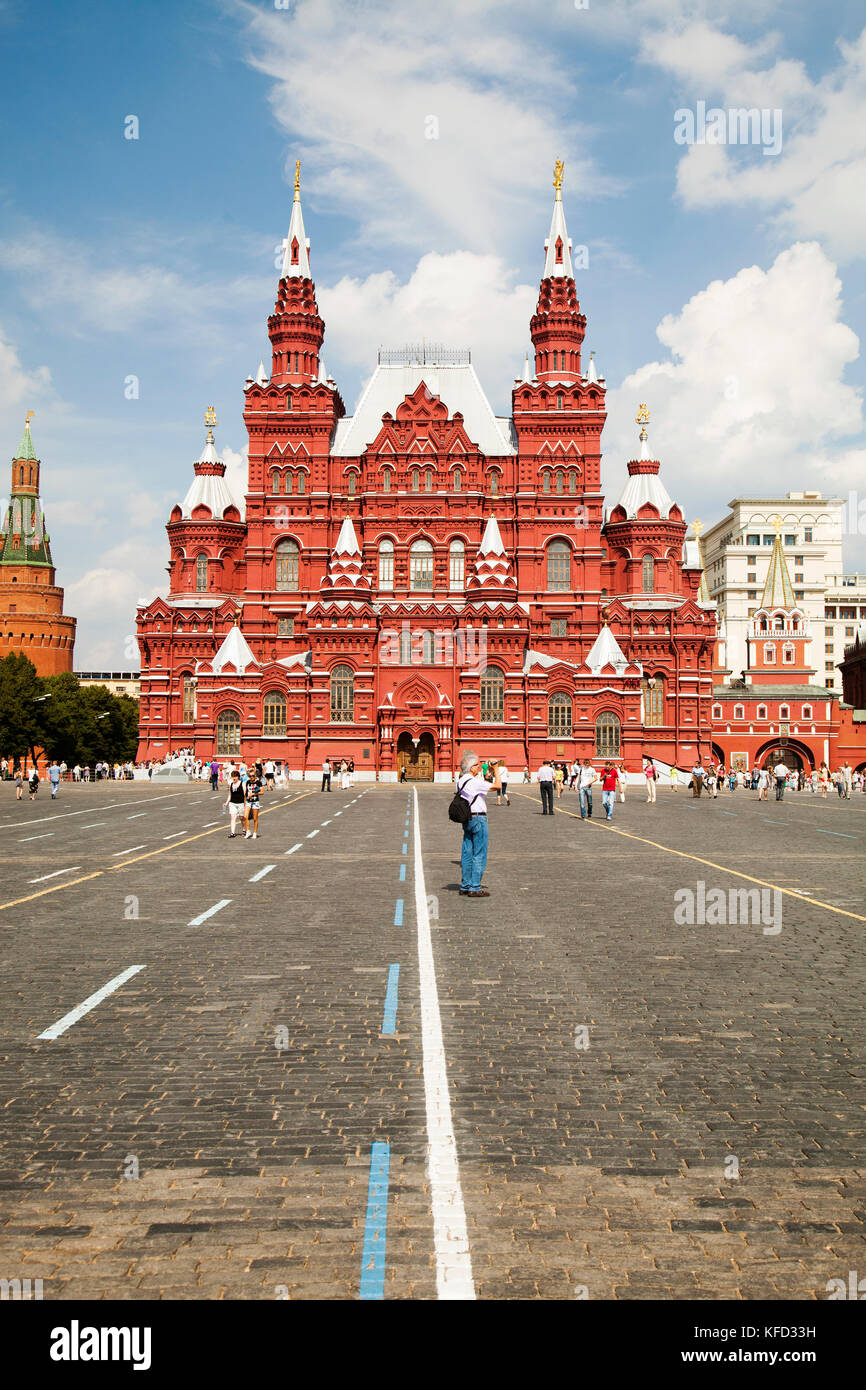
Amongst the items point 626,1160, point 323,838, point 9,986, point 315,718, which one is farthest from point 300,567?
point 626,1160

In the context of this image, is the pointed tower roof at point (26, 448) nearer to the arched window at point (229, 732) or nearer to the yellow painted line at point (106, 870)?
the arched window at point (229, 732)

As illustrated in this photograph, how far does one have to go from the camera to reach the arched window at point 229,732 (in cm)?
6781

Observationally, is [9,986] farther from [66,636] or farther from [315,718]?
[66,636]

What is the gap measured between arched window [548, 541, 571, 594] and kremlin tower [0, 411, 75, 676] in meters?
88.1

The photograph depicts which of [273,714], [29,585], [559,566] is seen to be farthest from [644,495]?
[29,585]

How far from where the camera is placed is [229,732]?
68.1 meters

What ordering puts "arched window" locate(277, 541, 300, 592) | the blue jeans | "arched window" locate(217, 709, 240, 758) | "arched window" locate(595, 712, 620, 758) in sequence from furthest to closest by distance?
"arched window" locate(277, 541, 300, 592)
"arched window" locate(217, 709, 240, 758)
"arched window" locate(595, 712, 620, 758)
the blue jeans

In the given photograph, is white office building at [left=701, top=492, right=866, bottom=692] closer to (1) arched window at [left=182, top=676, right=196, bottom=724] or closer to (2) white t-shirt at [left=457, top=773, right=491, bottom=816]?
(1) arched window at [left=182, top=676, right=196, bottom=724]

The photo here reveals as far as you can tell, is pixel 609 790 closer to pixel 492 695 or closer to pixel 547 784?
pixel 547 784

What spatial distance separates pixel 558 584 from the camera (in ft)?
233

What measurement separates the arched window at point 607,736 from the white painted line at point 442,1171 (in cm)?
5761

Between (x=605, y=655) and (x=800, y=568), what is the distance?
7689 cm

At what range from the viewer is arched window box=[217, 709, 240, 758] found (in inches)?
2670

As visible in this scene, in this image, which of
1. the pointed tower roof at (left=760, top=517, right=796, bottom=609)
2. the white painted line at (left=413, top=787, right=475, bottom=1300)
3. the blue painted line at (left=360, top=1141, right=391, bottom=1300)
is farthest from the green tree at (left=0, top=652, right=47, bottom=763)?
the blue painted line at (left=360, top=1141, right=391, bottom=1300)
